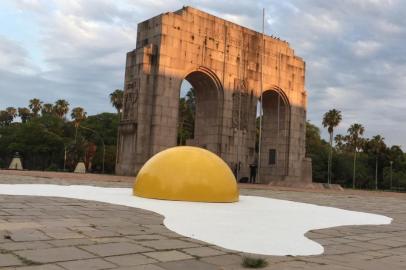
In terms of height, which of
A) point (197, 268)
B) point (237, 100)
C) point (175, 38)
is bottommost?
point (197, 268)

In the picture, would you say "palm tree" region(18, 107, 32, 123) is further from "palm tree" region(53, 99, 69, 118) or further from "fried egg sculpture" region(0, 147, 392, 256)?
"fried egg sculpture" region(0, 147, 392, 256)

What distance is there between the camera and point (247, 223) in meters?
8.12

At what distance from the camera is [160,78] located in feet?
89.4

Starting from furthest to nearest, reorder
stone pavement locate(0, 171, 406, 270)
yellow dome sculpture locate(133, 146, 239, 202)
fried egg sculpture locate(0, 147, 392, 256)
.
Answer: yellow dome sculpture locate(133, 146, 239, 202)
fried egg sculpture locate(0, 147, 392, 256)
stone pavement locate(0, 171, 406, 270)

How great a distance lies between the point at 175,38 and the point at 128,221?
2180cm

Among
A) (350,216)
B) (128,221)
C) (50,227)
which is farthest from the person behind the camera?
(350,216)

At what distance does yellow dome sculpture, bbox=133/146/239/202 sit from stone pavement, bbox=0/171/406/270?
111 inches

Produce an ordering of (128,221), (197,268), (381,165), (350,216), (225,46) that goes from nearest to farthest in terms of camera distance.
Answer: (197,268), (128,221), (350,216), (225,46), (381,165)

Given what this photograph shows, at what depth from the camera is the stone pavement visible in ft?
15.2

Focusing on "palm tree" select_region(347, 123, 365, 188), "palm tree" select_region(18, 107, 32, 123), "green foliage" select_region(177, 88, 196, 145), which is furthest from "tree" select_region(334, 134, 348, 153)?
"palm tree" select_region(18, 107, 32, 123)

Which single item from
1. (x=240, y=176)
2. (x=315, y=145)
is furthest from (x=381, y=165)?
(x=240, y=176)

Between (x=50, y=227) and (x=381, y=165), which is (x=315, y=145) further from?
(x=50, y=227)

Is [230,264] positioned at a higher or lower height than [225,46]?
lower

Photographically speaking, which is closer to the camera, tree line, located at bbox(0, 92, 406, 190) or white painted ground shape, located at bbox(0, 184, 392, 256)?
white painted ground shape, located at bbox(0, 184, 392, 256)
